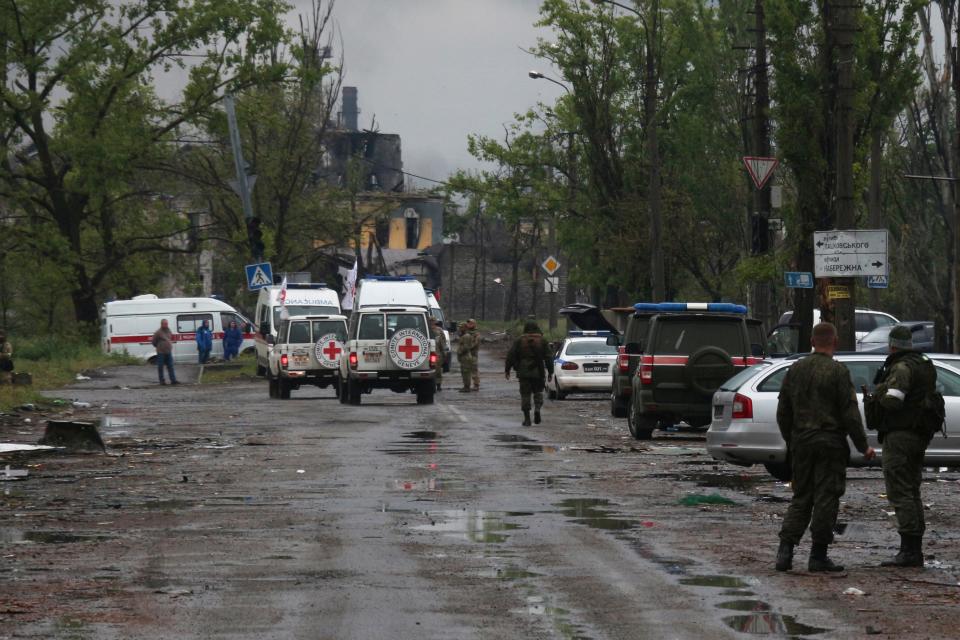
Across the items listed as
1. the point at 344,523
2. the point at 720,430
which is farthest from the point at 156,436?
the point at 344,523

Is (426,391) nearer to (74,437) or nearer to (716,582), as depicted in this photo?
(74,437)

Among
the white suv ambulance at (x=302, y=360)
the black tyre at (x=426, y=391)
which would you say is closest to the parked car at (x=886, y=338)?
the black tyre at (x=426, y=391)

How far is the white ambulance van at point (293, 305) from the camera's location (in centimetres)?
5056

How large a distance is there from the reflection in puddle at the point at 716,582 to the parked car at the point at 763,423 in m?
7.38

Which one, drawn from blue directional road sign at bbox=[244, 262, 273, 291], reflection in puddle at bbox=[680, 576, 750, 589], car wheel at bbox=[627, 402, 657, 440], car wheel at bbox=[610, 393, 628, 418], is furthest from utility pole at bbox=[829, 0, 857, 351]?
blue directional road sign at bbox=[244, 262, 273, 291]

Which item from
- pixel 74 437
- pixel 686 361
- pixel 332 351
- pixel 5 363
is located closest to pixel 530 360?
pixel 686 361

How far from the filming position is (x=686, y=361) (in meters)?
24.6

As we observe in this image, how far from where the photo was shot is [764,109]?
108 feet

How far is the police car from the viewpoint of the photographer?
39.0 metres

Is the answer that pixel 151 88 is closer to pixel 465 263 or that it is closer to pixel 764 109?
pixel 764 109

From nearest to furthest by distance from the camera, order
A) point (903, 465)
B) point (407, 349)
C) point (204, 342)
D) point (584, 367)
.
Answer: point (903, 465) → point (407, 349) → point (584, 367) → point (204, 342)

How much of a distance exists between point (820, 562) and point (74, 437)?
13535 mm

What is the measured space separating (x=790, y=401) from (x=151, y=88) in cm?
5134

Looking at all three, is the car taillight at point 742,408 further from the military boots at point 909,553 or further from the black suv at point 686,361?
the military boots at point 909,553
